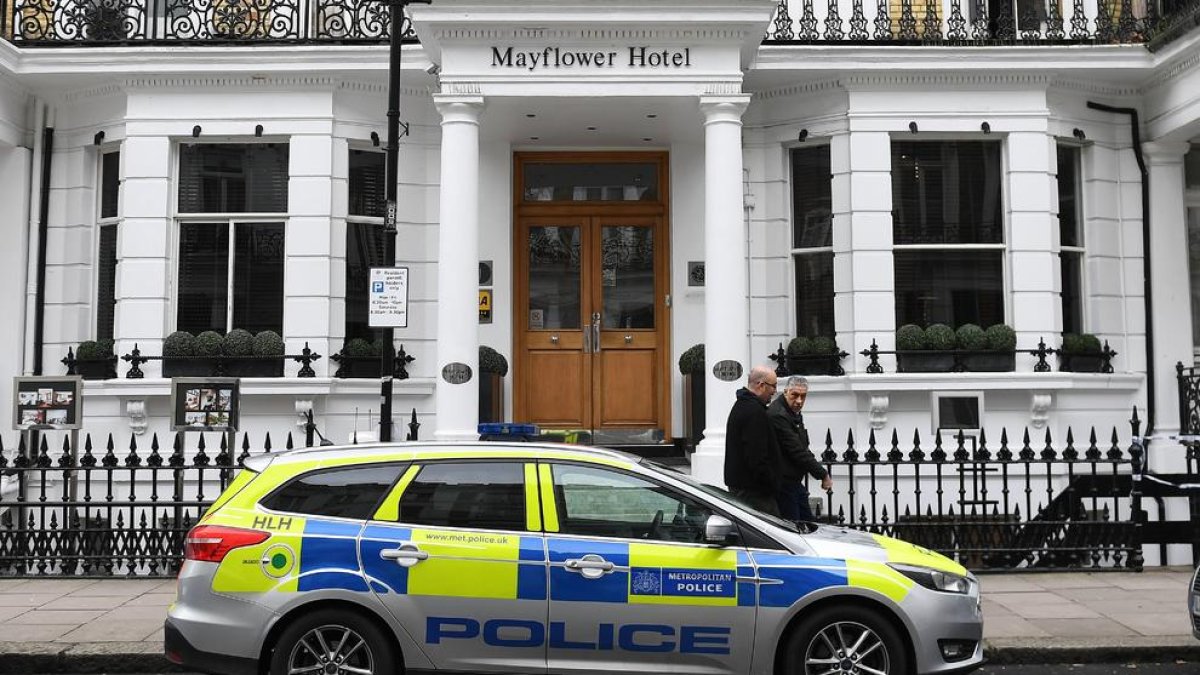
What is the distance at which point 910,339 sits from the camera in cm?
1243

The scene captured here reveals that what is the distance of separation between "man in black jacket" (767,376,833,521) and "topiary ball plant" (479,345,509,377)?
5274 mm

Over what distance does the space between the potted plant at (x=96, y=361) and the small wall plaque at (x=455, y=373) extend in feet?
15.1

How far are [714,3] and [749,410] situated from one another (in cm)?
560

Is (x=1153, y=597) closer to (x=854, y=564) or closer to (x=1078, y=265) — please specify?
(x=854, y=564)

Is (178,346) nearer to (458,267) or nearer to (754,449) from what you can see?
(458,267)

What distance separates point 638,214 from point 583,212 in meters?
0.74

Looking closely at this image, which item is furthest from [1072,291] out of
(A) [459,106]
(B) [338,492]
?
(B) [338,492]

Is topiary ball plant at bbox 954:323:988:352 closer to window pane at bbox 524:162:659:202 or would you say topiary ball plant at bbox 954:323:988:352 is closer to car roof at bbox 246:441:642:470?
window pane at bbox 524:162:659:202

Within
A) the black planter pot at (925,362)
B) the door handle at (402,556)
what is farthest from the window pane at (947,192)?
the door handle at (402,556)

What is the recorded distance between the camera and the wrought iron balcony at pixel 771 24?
42.1 ft

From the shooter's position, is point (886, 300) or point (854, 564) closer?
point (854, 564)

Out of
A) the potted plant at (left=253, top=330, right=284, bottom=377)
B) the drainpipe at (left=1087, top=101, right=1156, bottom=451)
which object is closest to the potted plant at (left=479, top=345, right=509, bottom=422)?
the potted plant at (left=253, top=330, right=284, bottom=377)

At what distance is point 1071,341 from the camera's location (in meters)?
12.6

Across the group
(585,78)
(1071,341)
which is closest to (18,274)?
(585,78)
